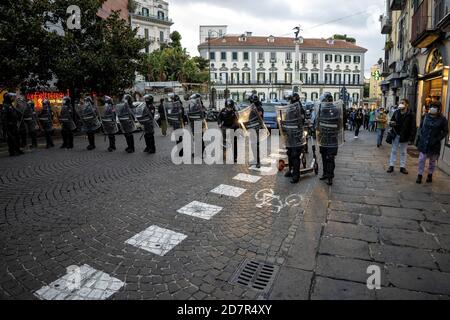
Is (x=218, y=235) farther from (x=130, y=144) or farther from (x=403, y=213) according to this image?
(x=130, y=144)

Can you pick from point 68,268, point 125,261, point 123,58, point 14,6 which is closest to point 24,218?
point 68,268

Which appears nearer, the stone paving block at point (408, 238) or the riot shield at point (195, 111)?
the stone paving block at point (408, 238)

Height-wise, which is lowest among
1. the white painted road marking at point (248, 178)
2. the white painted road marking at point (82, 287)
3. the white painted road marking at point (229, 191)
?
the white painted road marking at point (82, 287)

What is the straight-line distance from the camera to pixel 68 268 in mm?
3482

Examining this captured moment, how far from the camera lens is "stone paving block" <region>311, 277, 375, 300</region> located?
296 cm

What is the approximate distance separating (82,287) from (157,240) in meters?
1.20

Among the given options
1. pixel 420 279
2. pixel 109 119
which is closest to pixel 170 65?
pixel 109 119

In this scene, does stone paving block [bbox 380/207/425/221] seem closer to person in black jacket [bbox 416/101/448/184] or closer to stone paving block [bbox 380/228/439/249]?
stone paving block [bbox 380/228/439/249]

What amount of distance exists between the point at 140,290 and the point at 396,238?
3291 millimetres

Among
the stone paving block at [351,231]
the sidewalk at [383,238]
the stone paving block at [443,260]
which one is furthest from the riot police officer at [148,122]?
the stone paving block at [443,260]

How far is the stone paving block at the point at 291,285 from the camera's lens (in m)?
3.00

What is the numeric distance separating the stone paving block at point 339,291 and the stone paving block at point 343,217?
5.77 ft

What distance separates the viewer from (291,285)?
3.17 metres

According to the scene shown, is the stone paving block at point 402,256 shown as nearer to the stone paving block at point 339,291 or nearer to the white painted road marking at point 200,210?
the stone paving block at point 339,291
